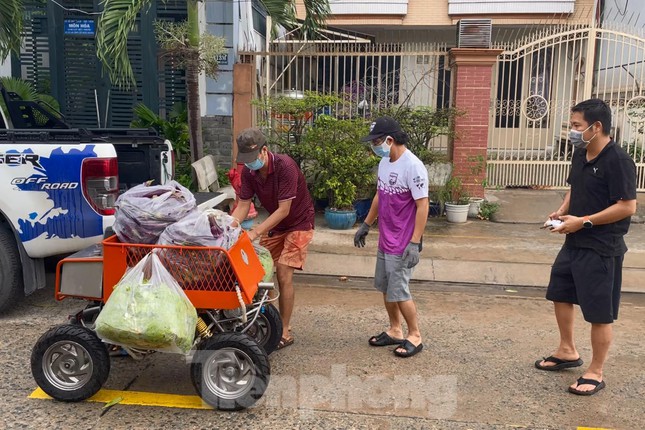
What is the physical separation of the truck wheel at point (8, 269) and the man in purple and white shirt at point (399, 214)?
9.79 ft

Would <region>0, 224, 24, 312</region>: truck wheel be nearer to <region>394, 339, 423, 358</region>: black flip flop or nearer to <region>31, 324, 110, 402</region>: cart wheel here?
<region>31, 324, 110, 402</region>: cart wheel

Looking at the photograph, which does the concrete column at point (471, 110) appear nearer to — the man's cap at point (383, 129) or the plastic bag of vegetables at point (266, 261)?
the man's cap at point (383, 129)

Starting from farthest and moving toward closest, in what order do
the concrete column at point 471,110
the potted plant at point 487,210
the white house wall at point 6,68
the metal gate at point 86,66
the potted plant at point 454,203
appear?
the white house wall at point 6,68 < the metal gate at point 86,66 < the potted plant at point 487,210 < the concrete column at point 471,110 < the potted plant at point 454,203

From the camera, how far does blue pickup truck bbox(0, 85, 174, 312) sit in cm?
487

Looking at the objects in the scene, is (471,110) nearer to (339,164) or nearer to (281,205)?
(339,164)

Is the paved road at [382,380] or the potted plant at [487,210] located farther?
the potted plant at [487,210]

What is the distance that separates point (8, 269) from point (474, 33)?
23.3 feet

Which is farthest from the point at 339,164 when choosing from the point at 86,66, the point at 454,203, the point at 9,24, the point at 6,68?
the point at 6,68

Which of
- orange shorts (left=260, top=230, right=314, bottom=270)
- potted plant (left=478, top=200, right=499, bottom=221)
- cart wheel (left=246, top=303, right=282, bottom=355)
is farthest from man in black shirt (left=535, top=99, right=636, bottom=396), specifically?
potted plant (left=478, top=200, right=499, bottom=221)

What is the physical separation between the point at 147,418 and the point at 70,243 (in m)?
1.90

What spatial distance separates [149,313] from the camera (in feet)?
11.3

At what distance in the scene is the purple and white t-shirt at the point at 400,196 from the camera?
14.6 ft

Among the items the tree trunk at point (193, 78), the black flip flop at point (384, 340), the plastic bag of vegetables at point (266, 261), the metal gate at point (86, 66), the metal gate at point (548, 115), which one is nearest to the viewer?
the plastic bag of vegetables at point (266, 261)

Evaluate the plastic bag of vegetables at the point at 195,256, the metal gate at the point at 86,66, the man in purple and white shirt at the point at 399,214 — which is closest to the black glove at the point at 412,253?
the man in purple and white shirt at the point at 399,214
